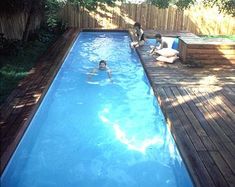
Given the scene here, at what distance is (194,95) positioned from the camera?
22.4ft

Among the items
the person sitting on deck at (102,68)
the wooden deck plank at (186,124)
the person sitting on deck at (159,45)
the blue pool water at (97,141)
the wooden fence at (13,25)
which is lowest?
the blue pool water at (97,141)

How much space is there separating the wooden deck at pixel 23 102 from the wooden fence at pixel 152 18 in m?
6.94

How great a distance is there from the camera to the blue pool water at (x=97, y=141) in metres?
4.45

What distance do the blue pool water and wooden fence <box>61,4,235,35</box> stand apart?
8291 millimetres

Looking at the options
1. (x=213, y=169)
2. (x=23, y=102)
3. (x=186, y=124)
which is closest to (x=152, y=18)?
(x=23, y=102)

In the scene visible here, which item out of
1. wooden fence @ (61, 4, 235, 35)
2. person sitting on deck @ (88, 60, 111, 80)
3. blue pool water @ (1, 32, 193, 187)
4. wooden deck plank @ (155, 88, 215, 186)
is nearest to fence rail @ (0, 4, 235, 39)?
wooden fence @ (61, 4, 235, 35)

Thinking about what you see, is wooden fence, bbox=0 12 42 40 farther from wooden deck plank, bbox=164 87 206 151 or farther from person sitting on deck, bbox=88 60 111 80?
wooden deck plank, bbox=164 87 206 151

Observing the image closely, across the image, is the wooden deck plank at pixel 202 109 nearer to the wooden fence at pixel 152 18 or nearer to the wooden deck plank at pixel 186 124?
the wooden deck plank at pixel 186 124

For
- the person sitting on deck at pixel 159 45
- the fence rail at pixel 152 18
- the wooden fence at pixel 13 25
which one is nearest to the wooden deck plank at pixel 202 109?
the person sitting on deck at pixel 159 45

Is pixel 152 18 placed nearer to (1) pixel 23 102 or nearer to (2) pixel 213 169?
(1) pixel 23 102

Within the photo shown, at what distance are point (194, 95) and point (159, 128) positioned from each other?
145 cm

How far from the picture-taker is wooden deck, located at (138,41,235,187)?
4113 millimetres

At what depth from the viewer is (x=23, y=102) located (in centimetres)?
607

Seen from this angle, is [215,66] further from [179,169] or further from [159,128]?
[179,169]
